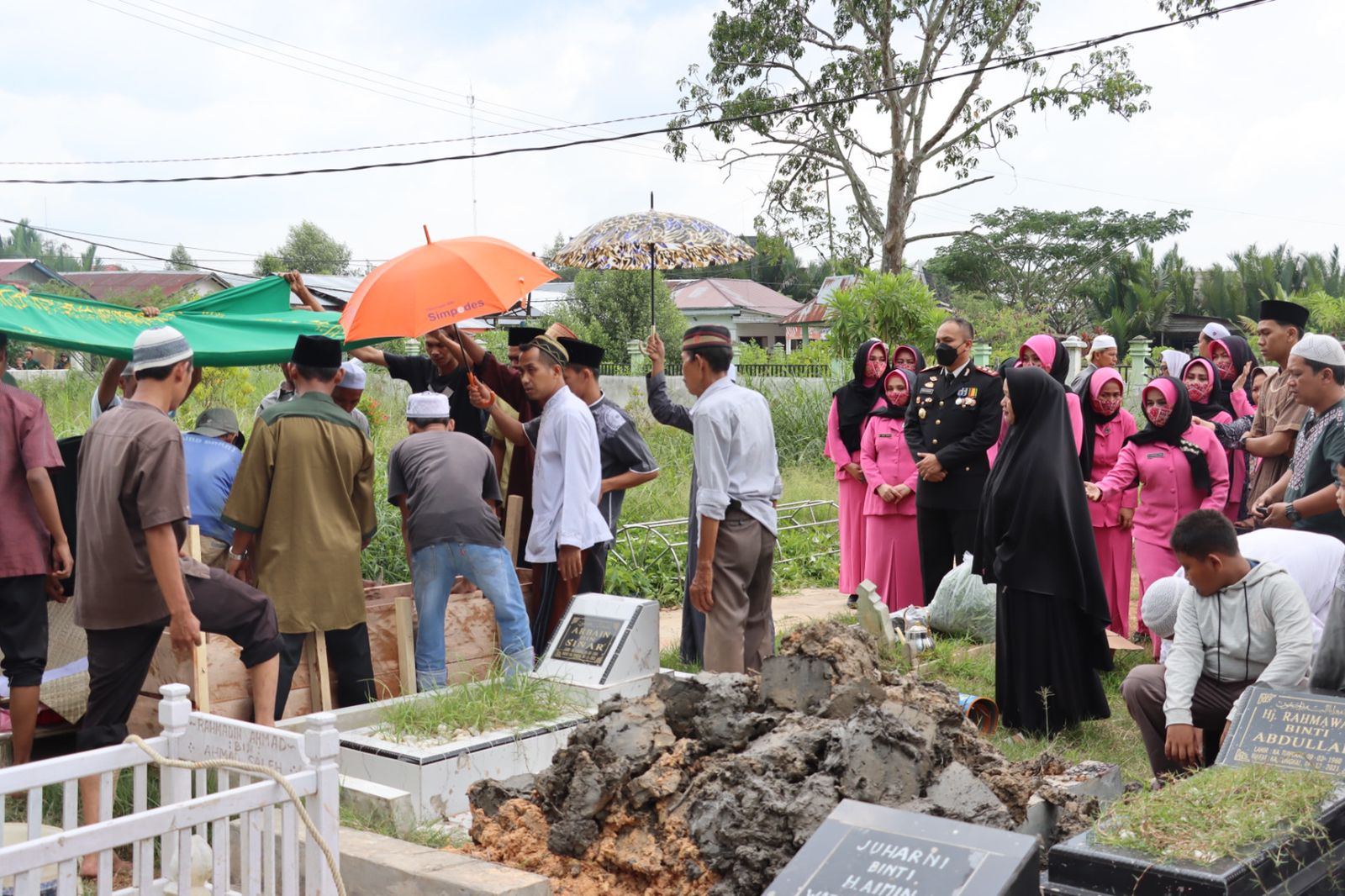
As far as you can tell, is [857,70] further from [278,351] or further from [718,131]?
[278,351]

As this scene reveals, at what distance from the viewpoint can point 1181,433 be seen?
7.31 meters

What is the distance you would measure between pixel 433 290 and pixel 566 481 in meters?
1.19

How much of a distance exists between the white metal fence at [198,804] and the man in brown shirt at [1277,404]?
5471 mm

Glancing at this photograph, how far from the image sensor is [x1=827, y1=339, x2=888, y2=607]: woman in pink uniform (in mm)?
9023

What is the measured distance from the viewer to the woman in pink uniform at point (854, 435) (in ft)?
29.6

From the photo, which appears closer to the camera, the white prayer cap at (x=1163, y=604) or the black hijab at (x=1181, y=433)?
the white prayer cap at (x=1163, y=604)

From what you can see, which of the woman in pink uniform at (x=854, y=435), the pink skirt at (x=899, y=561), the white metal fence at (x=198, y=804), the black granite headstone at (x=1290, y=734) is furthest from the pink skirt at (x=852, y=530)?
the white metal fence at (x=198, y=804)

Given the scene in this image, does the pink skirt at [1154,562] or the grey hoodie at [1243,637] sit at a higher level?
the grey hoodie at [1243,637]

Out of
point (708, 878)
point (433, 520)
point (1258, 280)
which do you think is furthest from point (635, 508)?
point (1258, 280)

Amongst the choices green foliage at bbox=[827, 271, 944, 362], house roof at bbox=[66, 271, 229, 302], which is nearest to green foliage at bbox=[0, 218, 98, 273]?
house roof at bbox=[66, 271, 229, 302]

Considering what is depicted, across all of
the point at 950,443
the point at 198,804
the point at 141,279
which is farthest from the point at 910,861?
the point at 141,279

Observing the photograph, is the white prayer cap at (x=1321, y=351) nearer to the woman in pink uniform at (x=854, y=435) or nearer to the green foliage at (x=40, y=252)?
the woman in pink uniform at (x=854, y=435)

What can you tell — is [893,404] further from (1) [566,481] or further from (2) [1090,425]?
(1) [566,481]

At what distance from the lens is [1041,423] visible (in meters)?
5.80
